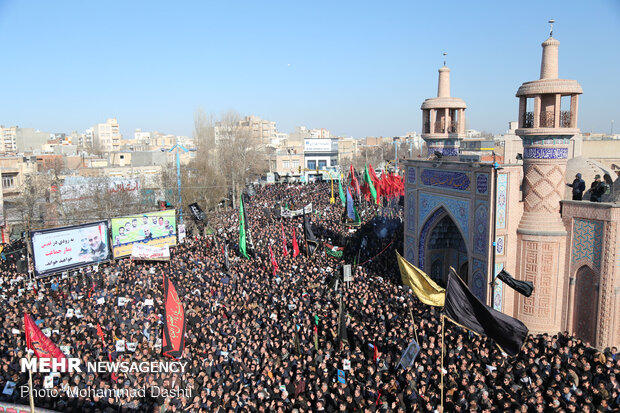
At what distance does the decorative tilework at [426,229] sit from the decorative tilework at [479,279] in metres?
2.57

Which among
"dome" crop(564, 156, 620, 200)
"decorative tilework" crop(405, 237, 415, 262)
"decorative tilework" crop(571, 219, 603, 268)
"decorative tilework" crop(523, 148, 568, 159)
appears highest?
"decorative tilework" crop(523, 148, 568, 159)

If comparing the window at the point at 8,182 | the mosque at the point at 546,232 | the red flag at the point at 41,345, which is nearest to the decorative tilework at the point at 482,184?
the mosque at the point at 546,232

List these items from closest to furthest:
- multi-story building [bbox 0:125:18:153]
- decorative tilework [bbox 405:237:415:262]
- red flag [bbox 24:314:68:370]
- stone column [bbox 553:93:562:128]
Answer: red flag [bbox 24:314:68:370], stone column [bbox 553:93:562:128], decorative tilework [bbox 405:237:415:262], multi-story building [bbox 0:125:18:153]

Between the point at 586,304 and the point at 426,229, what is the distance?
5712 mm

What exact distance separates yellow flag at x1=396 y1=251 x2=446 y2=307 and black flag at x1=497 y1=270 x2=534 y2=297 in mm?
3399

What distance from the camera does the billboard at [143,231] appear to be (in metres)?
21.4

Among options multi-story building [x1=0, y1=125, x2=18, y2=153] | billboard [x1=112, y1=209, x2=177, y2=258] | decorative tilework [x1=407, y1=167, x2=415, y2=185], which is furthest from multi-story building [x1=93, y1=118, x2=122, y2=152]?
decorative tilework [x1=407, y1=167, x2=415, y2=185]

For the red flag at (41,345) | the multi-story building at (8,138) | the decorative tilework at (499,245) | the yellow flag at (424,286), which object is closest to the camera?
the red flag at (41,345)

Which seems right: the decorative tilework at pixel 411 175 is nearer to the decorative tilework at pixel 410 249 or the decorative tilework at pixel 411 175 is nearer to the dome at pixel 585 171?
the decorative tilework at pixel 410 249

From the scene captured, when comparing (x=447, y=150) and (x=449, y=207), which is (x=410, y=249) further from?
(x=447, y=150)

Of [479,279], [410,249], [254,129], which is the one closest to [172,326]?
[479,279]

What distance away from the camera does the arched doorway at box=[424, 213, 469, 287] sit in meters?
18.1

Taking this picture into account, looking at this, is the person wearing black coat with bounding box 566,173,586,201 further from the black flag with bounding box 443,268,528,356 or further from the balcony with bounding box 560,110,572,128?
the black flag with bounding box 443,268,528,356

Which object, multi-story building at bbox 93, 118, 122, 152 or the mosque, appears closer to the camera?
the mosque
